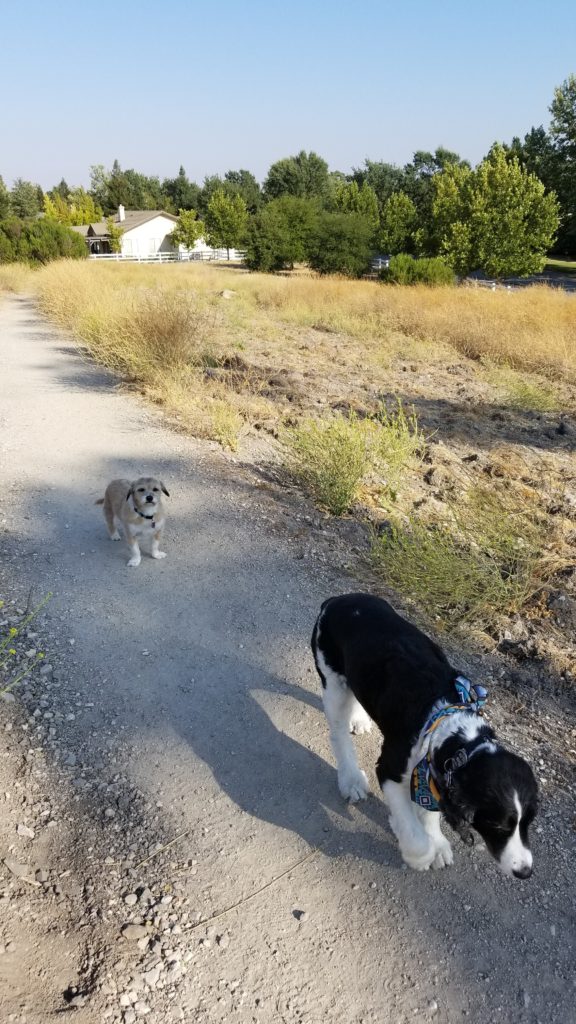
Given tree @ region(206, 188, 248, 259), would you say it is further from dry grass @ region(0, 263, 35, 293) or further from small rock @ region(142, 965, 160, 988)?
small rock @ region(142, 965, 160, 988)

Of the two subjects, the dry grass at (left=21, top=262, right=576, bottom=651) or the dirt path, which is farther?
the dry grass at (left=21, top=262, right=576, bottom=651)

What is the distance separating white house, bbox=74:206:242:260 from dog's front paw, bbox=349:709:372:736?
6791cm

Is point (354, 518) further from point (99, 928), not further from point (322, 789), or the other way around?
point (99, 928)

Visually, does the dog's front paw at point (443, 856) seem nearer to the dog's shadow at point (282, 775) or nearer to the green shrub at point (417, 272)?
the dog's shadow at point (282, 775)

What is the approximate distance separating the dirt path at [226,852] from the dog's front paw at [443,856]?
4cm

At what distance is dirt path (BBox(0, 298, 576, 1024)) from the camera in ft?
7.29

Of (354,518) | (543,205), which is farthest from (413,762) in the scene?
(543,205)

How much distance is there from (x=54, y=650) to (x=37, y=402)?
628 centimetres

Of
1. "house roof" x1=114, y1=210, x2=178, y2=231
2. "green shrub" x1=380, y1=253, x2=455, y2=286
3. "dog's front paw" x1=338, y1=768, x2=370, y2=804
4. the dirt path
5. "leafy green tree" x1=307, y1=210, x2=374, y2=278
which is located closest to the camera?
the dirt path

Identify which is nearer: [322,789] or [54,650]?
[322,789]

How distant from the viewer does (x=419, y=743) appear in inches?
91.7

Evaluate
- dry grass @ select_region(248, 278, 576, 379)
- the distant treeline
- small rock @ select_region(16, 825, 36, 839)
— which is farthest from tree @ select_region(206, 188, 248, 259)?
small rock @ select_region(16, 825, 36, 839)

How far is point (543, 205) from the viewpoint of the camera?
29656 mm

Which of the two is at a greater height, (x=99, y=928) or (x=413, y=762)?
(x=413, y=762)
